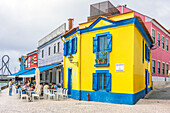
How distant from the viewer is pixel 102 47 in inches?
548

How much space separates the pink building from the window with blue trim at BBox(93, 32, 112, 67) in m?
10.5

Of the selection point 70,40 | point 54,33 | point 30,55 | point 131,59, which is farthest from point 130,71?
point 30,55

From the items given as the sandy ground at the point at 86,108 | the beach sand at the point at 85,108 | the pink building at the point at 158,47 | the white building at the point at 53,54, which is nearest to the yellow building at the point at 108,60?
the sandy ground at the point at 86,108

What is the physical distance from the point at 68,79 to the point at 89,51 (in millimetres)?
4028

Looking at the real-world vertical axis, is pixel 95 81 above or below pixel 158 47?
below

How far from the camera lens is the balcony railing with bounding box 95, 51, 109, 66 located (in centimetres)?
1337

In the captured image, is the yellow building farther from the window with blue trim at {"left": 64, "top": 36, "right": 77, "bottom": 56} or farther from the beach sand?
the beach sand

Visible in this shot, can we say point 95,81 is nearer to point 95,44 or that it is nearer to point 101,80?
point 101,80

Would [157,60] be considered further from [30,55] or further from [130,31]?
[30,55]

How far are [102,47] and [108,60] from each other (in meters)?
1.18

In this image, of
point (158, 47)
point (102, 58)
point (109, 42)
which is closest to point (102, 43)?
point (109, 42)

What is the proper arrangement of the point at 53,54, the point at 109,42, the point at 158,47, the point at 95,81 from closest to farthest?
1. the point at 109,42
2. the point at 95,81
3. the point at 53,54
4. the point at 158,47

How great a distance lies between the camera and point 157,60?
80.5 feet

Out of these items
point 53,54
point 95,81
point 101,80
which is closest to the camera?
point 101,80
